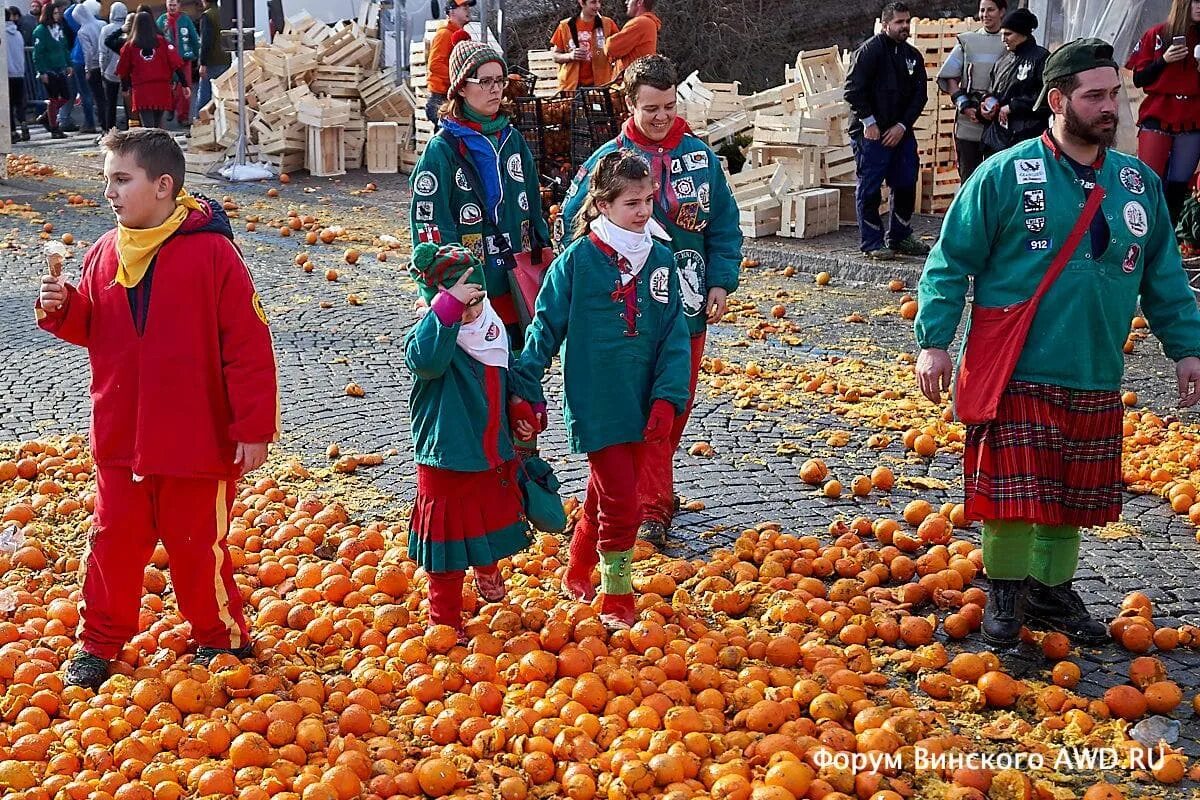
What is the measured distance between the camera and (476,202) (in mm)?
5922

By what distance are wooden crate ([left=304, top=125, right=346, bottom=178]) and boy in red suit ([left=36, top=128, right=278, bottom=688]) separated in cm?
1469

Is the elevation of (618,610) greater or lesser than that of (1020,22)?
lesser

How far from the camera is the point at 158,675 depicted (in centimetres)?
460

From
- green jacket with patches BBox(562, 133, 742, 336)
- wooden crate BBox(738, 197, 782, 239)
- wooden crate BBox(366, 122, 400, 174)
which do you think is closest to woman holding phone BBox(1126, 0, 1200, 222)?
wooden crate BBox(738, 197, 782, 239)

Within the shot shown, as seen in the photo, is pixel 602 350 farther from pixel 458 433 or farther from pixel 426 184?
pixel 426 184

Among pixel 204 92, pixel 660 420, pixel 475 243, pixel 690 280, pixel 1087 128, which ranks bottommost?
pixel 660 420

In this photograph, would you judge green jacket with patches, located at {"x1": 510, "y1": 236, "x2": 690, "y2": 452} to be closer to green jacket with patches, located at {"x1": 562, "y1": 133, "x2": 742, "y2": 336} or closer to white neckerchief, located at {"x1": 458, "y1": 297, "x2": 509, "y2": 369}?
white neckerchief, located at {"x1": 458, "y1": 297, "x2": 509, "y2": 369}

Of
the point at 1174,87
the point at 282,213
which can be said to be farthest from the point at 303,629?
the point at 282,213

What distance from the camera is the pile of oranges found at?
3.95 meters

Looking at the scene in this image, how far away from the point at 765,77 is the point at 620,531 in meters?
21.3

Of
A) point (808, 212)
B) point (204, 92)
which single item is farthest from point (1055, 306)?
point (204, 92)

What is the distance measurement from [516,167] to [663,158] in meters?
0.68

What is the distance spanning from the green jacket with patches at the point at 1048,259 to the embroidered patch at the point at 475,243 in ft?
6.80

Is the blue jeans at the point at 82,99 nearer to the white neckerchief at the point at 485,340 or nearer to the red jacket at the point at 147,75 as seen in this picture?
the red jacket at the point at 147,75
